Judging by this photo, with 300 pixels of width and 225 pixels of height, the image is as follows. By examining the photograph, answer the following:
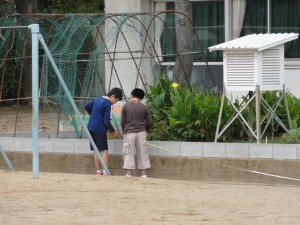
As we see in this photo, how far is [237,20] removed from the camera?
810 inches

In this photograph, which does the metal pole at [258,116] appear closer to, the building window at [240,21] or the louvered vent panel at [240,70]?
the louvered vent panel at [240,70]

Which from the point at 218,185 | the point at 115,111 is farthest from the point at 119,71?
the point at 218,185

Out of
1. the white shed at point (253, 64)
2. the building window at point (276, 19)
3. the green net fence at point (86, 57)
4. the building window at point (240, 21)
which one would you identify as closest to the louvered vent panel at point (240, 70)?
the white shed at point (253, 64)

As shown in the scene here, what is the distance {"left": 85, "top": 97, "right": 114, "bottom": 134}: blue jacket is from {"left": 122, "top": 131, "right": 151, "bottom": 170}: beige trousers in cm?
41

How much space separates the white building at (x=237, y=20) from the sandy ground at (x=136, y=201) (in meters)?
6.08

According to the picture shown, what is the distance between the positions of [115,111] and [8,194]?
17.3 ft

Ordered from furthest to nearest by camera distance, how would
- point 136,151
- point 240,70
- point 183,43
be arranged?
point 183,43, point 240,70, point 136,151

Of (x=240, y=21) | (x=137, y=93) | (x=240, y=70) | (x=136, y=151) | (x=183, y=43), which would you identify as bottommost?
(x=136, y=151)

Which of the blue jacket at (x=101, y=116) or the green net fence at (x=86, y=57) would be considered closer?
the blue jacket at (x=101, y=116)

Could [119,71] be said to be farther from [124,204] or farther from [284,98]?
[124,204]

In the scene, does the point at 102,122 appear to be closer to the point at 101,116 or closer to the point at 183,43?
the point at 101,116

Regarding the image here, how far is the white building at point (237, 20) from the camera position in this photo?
19859mm

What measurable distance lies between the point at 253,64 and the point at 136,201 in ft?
12.7

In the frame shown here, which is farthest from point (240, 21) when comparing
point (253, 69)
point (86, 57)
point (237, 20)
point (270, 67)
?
point (253, 69)
